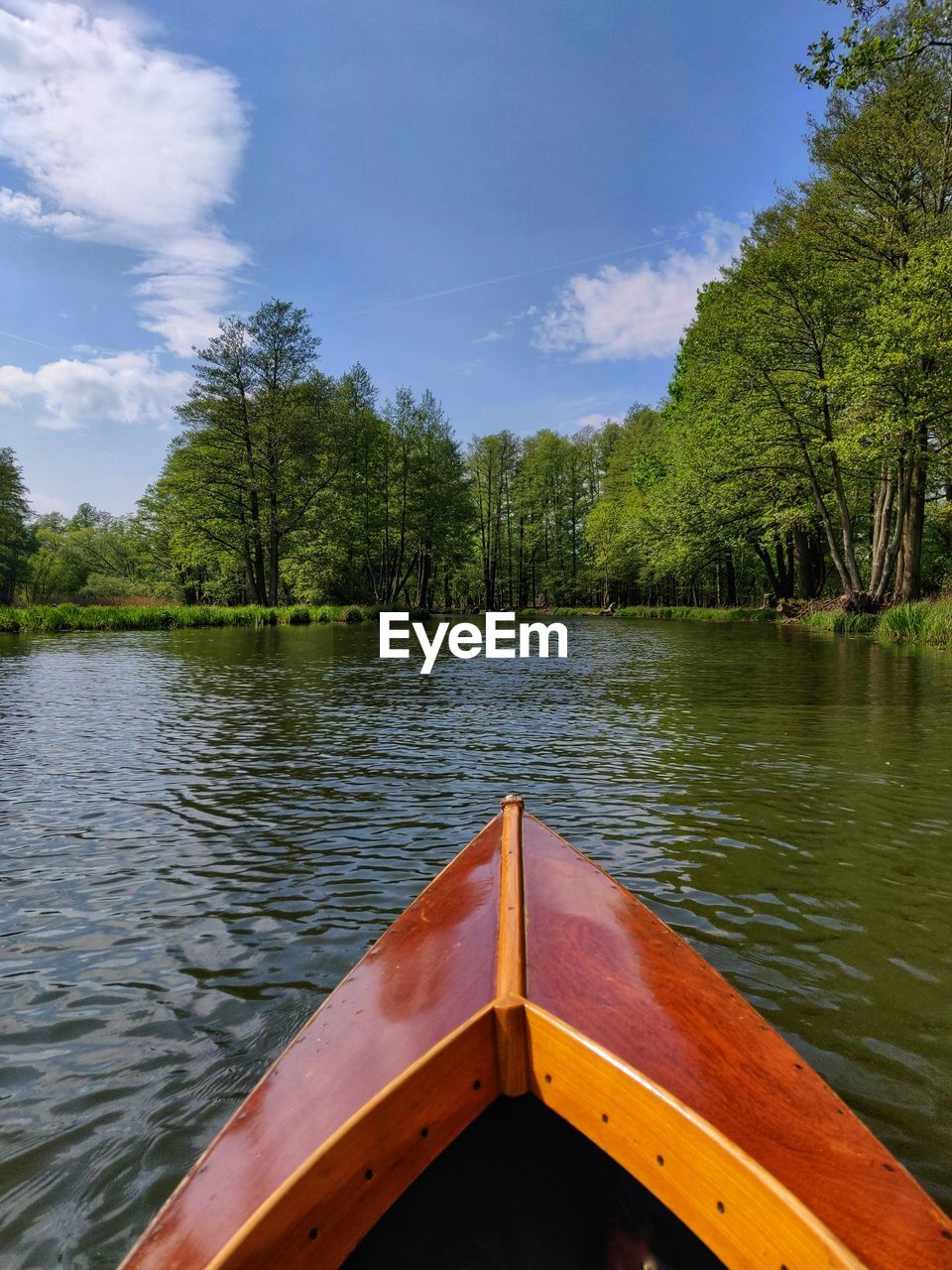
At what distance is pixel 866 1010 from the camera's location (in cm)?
292

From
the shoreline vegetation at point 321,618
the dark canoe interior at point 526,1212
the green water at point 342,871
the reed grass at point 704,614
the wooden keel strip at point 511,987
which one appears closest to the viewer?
the dark canoe interior at point 526,1212

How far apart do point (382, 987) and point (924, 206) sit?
25.7 m

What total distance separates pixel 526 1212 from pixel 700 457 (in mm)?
26886

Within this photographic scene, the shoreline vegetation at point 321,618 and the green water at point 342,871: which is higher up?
the shoreline vegetation at point 321,618

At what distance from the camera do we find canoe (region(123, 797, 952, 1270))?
139cm

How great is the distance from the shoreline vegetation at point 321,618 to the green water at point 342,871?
7.83 metres

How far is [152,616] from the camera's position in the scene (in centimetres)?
2850

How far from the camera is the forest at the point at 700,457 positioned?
18.4 m

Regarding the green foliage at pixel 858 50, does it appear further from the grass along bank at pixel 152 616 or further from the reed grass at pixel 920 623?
the grass along bank at pixel 152 616

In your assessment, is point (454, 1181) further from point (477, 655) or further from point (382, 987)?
point (477, 655)

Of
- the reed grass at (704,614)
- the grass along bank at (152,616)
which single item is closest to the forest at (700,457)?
the reed grass at (704,614)

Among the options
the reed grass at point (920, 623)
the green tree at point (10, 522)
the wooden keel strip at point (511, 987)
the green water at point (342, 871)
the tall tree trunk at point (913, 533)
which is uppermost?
the green tree at point (10, 522)

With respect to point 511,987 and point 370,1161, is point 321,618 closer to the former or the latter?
point 511,987

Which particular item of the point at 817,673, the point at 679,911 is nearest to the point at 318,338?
the point at 817,673
